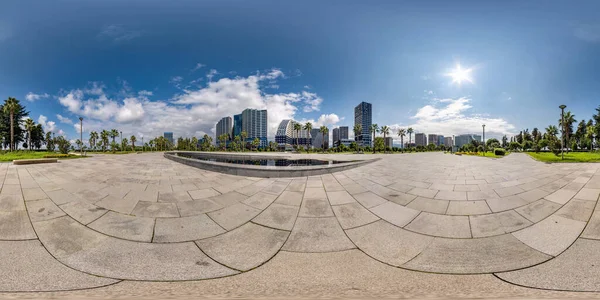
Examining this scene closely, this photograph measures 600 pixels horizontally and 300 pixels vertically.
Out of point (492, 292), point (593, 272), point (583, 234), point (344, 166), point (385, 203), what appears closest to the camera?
point (492, 292)

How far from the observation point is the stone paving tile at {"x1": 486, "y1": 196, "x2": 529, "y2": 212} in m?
5.58

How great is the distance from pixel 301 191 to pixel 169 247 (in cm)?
368

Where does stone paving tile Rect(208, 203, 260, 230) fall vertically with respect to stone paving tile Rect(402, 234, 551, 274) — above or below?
above

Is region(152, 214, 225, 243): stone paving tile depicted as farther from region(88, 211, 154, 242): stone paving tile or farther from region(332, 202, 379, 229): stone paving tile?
region(332, 202, 379, 229): stone paving tile

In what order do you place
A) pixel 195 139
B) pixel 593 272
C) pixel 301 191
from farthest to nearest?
1. pixel 195 139
2. pixel 301 191
3. pixel 593 272

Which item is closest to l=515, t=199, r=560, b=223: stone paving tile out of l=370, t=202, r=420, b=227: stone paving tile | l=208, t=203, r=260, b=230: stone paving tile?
l=370, t=202, r=420, b=227: stone paving tile

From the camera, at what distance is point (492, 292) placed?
298 cm

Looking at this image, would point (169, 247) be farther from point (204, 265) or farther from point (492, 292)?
point (492, 292)

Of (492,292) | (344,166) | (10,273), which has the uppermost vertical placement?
(344,166)

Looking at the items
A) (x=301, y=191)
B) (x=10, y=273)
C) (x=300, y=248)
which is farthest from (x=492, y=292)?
(x=10, y=273)

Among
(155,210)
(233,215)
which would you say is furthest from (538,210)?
(155,210)

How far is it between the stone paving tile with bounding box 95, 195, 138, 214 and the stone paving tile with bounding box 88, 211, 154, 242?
0.22 metres

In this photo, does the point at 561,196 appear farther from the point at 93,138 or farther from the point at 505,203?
the point at 93,138

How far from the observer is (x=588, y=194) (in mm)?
6570
